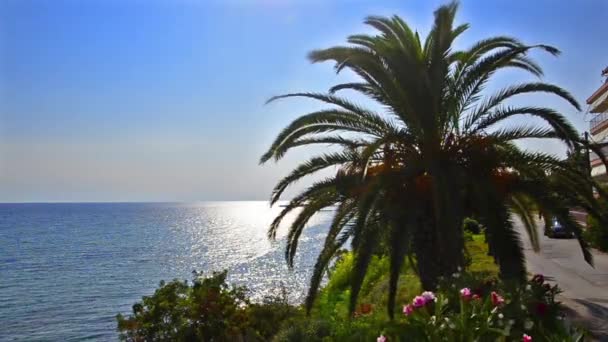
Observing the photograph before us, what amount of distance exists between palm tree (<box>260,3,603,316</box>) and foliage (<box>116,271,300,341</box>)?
83.5 inches

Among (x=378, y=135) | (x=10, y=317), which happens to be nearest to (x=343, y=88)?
(x=378, y=135)

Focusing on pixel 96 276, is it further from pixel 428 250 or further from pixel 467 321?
pixel 467 321

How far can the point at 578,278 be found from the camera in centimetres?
1631

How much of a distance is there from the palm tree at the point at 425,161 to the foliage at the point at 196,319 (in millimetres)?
2120

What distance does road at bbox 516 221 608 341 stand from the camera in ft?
34.2

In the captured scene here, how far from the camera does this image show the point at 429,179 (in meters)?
9.29

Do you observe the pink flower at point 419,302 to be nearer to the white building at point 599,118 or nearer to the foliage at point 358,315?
the foliage at point 358,315

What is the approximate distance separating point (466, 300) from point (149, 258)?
44.0 m

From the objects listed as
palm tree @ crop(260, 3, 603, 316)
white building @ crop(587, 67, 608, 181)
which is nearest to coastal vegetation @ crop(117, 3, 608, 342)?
palm tree @ crop(260, 3, 603, 316)

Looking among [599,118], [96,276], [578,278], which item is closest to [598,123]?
[599,118]

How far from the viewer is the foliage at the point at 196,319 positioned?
1067 cm

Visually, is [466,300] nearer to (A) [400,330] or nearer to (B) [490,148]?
(A) [400,330]

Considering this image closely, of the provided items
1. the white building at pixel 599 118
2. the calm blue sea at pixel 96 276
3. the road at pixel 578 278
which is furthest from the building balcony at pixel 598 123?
the calm blue sea at pixel 96 276

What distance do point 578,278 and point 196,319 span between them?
11.4 m
